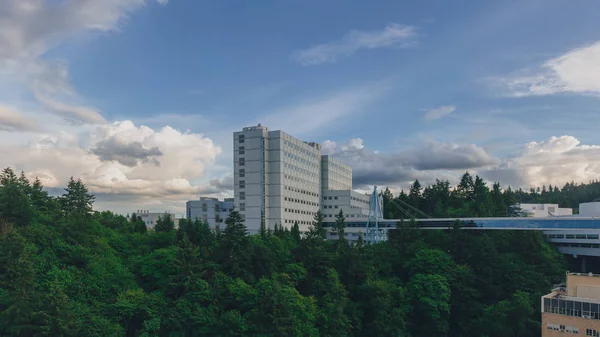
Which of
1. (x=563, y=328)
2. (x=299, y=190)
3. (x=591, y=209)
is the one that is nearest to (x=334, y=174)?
(x=299, y=190)

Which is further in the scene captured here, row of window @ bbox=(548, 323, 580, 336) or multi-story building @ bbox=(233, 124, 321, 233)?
multi-story building @ bbox=(233, 124, 321, 233)

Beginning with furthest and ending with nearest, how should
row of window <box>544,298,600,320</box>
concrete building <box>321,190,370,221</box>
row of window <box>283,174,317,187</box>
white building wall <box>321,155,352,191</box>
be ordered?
white building wall <box>321,155,352,191</box>
concrete building <box>321,190,370,221</box>
row of window <box>283,174,317,187</box>
row of window <box>544,298,600,320</box>

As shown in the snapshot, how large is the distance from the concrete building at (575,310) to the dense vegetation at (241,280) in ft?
21.1

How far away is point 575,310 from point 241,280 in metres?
27.7

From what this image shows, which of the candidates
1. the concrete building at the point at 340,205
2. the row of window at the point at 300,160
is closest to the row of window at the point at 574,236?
the concrete building at the point at 340,205

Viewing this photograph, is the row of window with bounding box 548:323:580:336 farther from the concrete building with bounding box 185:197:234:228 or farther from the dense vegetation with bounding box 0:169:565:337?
the concrete building with bounding box 185:197:234:228

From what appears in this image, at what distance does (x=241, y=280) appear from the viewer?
4162 centimetres

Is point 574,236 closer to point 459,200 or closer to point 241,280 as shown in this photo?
point 459,200

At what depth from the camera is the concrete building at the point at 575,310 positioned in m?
33.3

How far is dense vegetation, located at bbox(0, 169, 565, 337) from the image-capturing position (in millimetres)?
36156

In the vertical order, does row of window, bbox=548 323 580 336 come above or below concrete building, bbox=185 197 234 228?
below

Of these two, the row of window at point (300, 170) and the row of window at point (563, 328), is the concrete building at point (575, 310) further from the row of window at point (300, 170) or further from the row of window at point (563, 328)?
the row of window at point (300, 170)

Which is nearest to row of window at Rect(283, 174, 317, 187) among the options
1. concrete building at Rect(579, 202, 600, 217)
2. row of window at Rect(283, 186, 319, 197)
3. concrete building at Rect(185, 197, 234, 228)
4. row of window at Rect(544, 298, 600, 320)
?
row of window at Rect(283, 186, 319, 197)

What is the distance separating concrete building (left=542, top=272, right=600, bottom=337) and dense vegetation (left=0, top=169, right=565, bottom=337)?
253 inches
